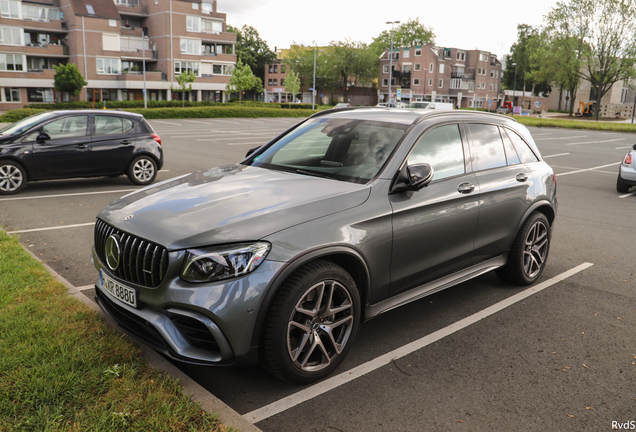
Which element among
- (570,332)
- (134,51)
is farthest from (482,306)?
Result: (134,51)

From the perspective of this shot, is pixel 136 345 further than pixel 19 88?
No

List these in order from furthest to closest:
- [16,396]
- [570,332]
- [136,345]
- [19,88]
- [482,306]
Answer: [19,88]
[482,306]
[570,332]
[136,345]
[16,396]

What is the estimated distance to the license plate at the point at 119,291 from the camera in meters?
3.38

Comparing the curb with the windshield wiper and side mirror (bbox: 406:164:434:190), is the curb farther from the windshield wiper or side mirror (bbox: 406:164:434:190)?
side mirror (bbox: 406:164:434:190)

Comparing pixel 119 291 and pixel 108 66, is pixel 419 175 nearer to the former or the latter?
pixel 119 291

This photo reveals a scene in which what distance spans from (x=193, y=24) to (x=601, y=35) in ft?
170

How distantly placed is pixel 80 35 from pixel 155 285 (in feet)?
219

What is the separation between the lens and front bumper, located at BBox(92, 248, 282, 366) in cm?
303

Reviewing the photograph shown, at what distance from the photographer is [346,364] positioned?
3832 mm

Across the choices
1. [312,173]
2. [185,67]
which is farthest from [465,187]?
[185,67]

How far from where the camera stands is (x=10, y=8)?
57500 mm

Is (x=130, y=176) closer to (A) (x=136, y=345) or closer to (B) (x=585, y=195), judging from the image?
(A) (x=136, y=345)

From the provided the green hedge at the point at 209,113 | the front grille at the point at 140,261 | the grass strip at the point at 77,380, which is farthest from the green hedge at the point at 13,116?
the front grille at the point at 140,261

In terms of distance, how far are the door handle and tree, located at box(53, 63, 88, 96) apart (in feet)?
192
